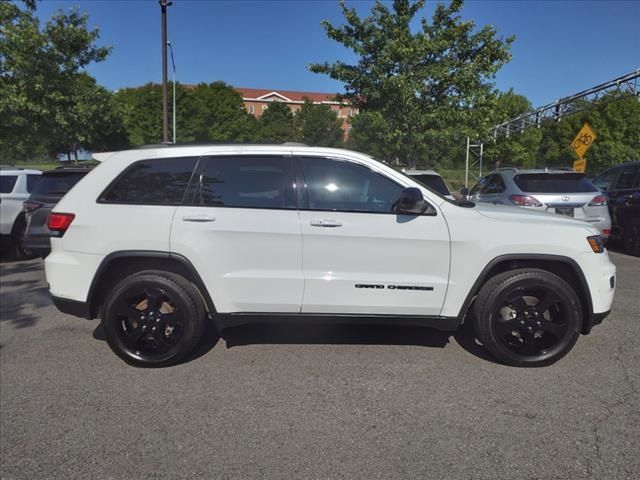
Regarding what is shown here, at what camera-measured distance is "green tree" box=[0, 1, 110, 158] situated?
1475cm

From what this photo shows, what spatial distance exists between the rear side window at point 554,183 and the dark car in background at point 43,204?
729 centimetres

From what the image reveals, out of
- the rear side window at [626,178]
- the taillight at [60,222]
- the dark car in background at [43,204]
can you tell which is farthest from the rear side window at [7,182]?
the rear side window at [626,178]

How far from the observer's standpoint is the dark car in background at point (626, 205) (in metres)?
7.70

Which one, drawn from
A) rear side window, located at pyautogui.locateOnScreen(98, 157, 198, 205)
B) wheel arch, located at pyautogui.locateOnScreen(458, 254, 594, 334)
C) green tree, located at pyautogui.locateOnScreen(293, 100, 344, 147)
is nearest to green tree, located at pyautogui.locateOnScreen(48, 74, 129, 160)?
rear side window, located at pyautogui.locateOnScreen(98, 157, 198, 205)

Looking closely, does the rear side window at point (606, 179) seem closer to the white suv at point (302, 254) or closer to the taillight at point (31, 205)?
the white suv at point (302, 254)

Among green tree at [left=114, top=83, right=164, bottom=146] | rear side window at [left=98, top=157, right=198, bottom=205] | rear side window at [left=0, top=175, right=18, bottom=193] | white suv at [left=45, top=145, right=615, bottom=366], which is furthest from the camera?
green tree at [left=114, top=83, right=164, bottom=146]

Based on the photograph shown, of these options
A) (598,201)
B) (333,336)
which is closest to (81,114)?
(333,336)

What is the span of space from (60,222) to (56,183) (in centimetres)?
438

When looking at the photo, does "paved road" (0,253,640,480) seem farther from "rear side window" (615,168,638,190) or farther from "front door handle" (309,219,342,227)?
"rear side window" (615,168,638,190)

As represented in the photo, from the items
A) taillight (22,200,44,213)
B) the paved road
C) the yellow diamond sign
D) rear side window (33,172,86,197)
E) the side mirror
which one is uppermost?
the yellow diamond sign

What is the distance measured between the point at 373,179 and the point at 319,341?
5.29 feet

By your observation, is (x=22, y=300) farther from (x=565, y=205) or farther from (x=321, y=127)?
(x=321, y=127)

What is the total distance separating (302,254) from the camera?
328 centimetres

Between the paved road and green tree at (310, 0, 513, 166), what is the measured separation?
417 inches
